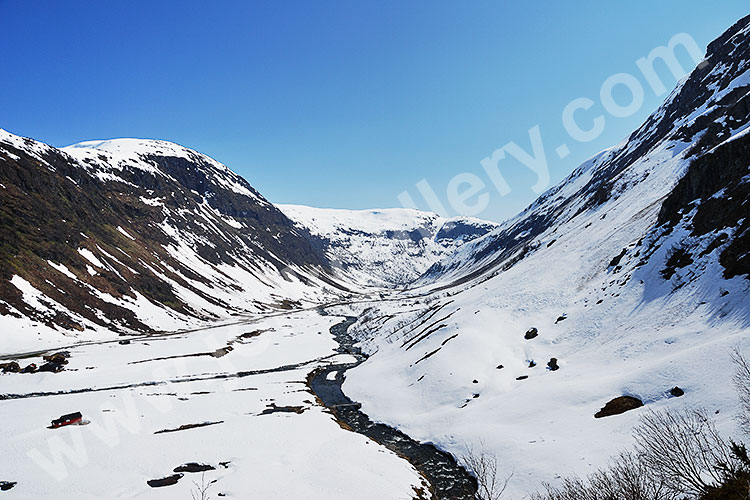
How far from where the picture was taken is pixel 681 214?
4634cm

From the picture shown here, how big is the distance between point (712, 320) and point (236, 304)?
543 ft

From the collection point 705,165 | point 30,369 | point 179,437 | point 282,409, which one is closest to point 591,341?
point 705,165

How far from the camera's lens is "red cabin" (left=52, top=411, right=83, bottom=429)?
1469 inches

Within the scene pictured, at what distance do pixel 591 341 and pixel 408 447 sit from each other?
23.6 meters

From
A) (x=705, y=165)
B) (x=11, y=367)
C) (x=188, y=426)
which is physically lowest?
(x=188, y=426)

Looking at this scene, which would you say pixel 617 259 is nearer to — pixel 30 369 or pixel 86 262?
pixel 30 369

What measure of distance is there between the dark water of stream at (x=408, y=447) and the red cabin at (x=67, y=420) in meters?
27.7

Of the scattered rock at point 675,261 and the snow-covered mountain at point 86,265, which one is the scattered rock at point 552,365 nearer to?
the scattered rock at point 675,261

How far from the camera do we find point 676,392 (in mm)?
24422

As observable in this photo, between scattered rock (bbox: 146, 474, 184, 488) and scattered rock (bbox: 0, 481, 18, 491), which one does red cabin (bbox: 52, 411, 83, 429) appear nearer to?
scattered rock (bbox: 0, 481, 18, 491)

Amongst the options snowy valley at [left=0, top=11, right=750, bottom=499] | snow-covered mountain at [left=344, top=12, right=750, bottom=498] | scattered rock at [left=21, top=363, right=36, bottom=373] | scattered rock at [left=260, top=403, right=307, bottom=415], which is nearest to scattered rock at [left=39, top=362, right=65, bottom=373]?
snowy valley at [left=0, top=11, right=750, bottom=499]

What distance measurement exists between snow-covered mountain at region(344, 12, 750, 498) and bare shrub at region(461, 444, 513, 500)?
30.5 inches

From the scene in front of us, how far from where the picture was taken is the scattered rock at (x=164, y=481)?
26.4 metres

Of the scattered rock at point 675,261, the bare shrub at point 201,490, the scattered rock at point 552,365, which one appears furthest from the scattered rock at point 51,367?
the scattered rock at point 675,261
